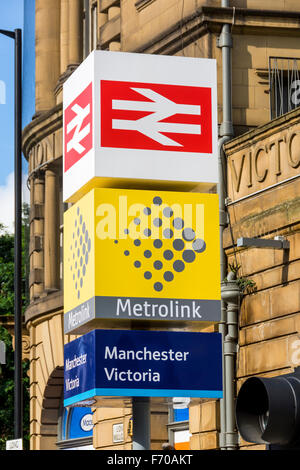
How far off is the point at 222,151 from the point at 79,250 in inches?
424

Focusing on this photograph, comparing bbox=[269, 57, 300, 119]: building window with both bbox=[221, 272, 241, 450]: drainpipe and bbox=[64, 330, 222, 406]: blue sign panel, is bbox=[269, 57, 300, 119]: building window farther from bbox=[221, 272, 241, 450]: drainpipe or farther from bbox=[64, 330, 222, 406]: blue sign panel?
bbox=[64, 330, 222, 406]: blue sign panel

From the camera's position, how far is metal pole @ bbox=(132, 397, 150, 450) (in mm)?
9789

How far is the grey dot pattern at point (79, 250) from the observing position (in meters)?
10.7

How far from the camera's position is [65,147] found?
1143 cm

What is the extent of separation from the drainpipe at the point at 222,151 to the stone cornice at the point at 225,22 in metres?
0.18

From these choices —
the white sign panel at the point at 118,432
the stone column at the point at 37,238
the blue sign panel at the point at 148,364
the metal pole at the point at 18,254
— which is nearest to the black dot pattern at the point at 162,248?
the blue sign panel at the point at 148,364

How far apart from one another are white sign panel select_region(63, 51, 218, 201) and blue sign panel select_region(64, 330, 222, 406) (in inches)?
60.2

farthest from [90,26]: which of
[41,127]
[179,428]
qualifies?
[179,428]

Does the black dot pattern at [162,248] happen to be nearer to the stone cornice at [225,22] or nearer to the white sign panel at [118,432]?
the stone cornice at [225,22]

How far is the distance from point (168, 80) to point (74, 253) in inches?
72.9

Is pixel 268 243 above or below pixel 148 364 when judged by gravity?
above

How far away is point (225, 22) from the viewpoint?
22.3m

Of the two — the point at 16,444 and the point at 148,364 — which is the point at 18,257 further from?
the point at 148,364
